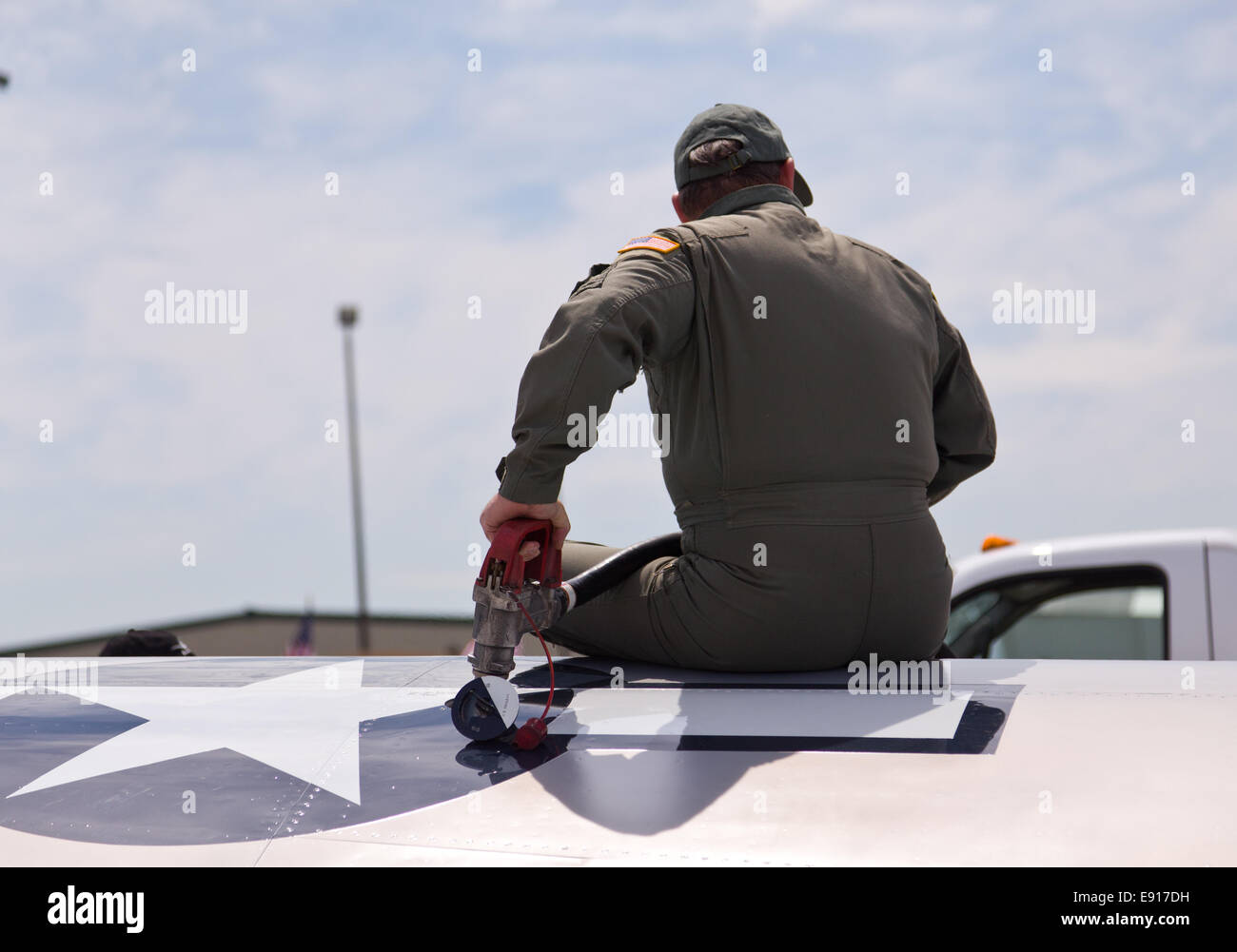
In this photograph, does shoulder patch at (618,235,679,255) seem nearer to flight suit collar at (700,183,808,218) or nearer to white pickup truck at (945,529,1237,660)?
flight suit collar at (700,183,808,218)

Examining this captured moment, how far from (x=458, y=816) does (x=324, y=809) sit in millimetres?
220

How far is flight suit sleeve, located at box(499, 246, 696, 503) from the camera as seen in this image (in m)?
2.45

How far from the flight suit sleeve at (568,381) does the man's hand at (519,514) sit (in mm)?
17

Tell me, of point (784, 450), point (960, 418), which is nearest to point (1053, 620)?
point (960, 418)

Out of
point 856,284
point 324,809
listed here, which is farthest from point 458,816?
point 856,284

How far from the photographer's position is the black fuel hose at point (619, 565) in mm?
2971

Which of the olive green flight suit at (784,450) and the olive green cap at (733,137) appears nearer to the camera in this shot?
the olive green flight suit at (784,450)

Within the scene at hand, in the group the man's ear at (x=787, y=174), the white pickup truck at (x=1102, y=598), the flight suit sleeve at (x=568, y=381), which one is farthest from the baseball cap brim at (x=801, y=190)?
the white pickup truck at (x=1102, y=598)

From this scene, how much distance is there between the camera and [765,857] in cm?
158

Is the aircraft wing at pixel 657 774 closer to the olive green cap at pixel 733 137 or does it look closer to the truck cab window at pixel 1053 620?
the olive green cap at pixel 733 137

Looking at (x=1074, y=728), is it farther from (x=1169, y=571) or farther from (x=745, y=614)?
(x=1169, y=571)

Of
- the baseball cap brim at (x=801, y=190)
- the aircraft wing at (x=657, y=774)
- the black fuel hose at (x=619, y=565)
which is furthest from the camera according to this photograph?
the baseball cap brim at (x=801, y=190)

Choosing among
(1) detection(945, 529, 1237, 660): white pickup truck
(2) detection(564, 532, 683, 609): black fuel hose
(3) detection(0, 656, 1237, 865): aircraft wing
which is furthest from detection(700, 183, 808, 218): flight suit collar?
(1) detection(945, 529, 1237, 660): white pickup truck

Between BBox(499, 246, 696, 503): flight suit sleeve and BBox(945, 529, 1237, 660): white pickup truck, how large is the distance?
8.78 feet
